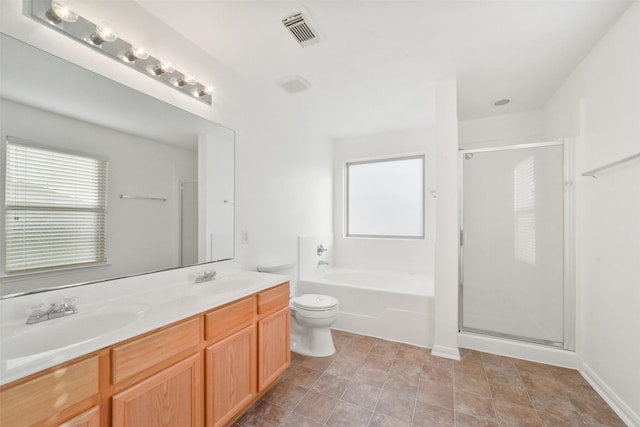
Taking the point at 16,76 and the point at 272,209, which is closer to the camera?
the point at 16,76

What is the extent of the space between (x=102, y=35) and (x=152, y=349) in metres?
1.55

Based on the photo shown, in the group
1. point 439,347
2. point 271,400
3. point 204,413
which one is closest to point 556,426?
point 439,347

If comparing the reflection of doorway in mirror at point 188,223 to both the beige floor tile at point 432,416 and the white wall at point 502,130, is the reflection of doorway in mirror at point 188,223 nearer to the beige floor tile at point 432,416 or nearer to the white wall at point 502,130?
the beige floor tile at point 432,416

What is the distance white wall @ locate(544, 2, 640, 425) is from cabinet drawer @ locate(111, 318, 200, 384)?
250 centimetres

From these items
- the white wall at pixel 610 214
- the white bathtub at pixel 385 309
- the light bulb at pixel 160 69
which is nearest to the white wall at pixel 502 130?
the white wall at pixel 610 214

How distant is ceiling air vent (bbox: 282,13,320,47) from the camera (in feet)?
5.34

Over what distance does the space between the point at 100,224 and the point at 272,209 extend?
145 cm

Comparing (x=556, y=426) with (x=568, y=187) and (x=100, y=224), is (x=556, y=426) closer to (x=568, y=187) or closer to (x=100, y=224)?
(x=568, y=187)

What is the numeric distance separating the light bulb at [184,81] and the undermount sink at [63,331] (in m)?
1.41

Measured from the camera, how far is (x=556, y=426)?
154cm

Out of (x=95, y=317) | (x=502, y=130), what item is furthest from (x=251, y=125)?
(x=502, y=130)

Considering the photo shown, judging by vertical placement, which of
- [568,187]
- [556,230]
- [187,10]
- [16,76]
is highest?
[187,10]

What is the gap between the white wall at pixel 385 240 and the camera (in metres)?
3.52

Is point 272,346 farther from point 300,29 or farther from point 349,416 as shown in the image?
point 300,29
